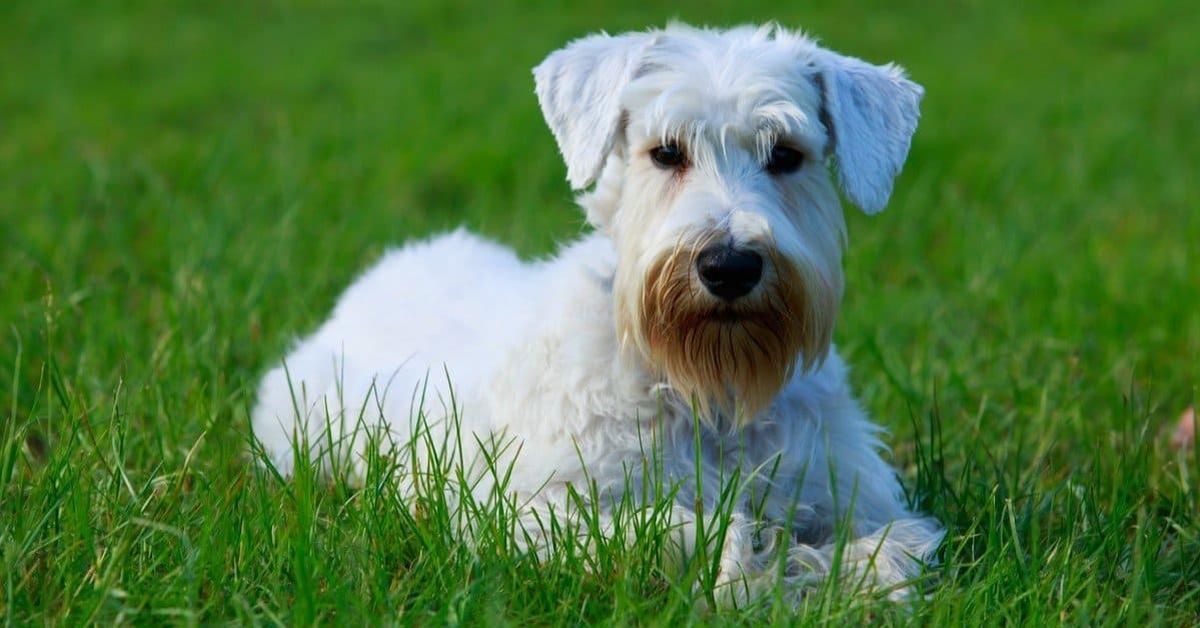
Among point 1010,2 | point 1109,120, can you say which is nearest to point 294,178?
point 1109,120

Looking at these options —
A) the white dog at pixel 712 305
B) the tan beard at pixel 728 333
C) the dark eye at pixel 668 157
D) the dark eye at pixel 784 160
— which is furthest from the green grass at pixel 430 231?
the dark eye at pixel 668 157

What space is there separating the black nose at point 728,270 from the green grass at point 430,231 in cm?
70

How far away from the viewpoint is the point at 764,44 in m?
4.23

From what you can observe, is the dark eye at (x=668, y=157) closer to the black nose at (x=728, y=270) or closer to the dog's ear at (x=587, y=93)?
the dog's ear at (x=587, y=93)

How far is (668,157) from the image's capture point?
413cm

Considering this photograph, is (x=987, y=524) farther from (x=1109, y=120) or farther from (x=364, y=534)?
(x=1109, y=120)

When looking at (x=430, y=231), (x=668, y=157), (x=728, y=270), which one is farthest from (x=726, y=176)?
(x=430, y=231)

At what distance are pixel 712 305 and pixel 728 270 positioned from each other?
0.13 m

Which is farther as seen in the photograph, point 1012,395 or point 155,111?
point 155,111

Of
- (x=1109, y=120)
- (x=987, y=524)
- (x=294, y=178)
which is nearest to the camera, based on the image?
(x=987, y=524)

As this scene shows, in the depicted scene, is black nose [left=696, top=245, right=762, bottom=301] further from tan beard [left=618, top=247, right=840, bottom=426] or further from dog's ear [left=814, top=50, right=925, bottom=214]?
dog's ear [left=814, top=50, right=925, bottom=214]

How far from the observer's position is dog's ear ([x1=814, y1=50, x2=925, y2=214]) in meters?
4.24

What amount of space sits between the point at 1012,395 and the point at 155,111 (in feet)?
25.7

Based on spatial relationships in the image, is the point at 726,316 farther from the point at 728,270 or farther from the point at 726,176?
the point at 726,176
